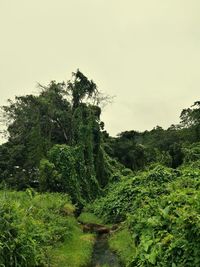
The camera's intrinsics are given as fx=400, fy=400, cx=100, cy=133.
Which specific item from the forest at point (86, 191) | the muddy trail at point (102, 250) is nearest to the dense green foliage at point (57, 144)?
the forest at point (86, 191)

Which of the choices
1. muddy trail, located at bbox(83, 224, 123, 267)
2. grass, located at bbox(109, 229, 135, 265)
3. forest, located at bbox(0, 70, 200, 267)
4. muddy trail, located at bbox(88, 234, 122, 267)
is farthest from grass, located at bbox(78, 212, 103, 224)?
grass, located at bbox(109, 229, 135, 265)

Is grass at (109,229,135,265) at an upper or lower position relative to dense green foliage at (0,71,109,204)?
lower

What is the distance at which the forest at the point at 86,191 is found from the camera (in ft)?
31.5

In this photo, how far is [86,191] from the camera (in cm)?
2950

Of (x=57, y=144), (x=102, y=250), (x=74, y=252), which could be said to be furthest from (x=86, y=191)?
(x=74, y=252)

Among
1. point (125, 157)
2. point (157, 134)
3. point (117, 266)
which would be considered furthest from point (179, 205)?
point (157, 134)

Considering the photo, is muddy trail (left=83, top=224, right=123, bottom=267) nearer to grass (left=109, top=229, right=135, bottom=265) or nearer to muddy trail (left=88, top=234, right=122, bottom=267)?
muddy trail (left=88, top=234, right=122, bottom=267)

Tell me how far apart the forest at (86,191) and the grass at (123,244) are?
0.20 ft

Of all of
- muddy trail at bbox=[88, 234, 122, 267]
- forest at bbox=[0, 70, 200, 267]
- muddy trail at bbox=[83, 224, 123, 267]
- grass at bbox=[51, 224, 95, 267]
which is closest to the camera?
forest at bbox=[0, 70, 200, 267]

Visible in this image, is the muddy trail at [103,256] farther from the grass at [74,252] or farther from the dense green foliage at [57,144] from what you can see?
the dense green foliage at [57,144]

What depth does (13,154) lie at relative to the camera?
32.8 metres

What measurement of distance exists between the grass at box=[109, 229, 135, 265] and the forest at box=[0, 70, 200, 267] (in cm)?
6

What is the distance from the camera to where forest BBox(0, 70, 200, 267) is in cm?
960

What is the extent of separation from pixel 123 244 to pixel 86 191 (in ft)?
44.1
